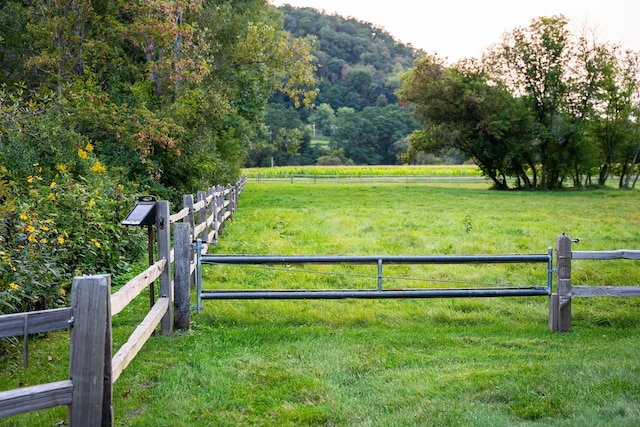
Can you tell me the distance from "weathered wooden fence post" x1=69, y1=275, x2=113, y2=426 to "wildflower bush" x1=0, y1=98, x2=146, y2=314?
2289 mm

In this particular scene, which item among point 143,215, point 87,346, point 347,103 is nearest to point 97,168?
point 143,215

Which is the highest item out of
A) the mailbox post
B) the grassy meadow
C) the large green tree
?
the large green tree

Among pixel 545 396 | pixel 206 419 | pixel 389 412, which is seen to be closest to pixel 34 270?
pixel 206 419

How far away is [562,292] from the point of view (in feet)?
24.2

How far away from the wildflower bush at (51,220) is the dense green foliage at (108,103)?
31 millimetres

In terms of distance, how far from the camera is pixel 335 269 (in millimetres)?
11992

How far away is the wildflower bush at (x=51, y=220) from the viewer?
6613 millimetres

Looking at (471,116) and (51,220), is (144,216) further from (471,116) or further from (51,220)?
(471,116)

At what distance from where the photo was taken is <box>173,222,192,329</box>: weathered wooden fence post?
23.6 feet

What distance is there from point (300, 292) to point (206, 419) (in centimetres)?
290

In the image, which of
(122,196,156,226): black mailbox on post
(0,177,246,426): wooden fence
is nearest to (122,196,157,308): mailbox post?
(122,196,156,226): black mailbox on post

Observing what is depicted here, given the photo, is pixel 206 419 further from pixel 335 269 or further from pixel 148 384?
pixel 335 269

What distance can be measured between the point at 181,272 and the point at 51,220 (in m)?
1.52

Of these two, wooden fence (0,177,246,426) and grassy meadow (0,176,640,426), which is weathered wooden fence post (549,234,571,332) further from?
wooden fence (0,177,246,426)
